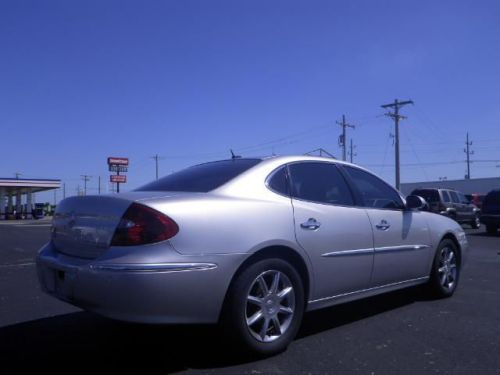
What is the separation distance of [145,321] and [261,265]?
3.08ft

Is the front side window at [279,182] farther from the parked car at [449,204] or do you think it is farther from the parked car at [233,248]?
the parked car at [449,204]

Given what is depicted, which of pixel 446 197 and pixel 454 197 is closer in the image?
pixel 446 197

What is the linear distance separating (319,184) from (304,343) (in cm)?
140

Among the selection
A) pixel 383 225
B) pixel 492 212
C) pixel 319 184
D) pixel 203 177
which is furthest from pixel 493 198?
pixel 203 177

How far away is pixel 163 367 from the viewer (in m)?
3.58

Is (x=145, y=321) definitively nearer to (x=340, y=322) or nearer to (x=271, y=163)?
(x=271, y=163)

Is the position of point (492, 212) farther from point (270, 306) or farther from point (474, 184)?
point (474, 184)

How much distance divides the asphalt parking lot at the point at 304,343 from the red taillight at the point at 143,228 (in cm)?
93

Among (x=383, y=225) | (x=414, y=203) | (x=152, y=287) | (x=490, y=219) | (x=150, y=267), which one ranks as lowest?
(x=490, y=219)

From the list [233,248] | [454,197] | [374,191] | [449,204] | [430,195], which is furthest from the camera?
[454,197]

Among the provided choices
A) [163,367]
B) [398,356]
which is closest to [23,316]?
[163,367]

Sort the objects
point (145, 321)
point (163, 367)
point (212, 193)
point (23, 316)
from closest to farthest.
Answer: point (145, 321) → point (163, 367) → point (212, 193) → point (23, 316)

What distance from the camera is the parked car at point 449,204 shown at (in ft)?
64.8

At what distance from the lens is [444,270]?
5852 mm
